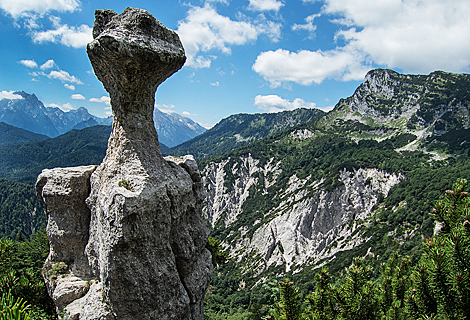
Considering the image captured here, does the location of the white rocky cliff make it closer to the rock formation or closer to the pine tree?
the rock formation

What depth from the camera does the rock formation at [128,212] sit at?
10414mm

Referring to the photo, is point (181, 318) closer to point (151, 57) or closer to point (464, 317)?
point (464, 317)

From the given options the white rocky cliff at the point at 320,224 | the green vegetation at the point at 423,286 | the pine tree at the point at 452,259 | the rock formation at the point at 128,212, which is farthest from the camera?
the white rocky cliff at the point at 320,224

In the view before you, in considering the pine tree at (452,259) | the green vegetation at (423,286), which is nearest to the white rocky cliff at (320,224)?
the green vegetation at (423,286)

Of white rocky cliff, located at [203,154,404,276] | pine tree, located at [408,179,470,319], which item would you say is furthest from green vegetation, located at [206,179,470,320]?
white rocky cliff, located at [203,154,404,276]

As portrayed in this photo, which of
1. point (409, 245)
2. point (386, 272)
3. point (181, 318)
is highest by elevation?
point (386, 272)

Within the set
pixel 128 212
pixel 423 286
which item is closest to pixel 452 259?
pixel 423 286

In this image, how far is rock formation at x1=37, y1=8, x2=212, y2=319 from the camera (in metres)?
10.4

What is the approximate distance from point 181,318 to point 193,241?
383 centimetres

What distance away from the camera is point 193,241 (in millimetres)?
14242

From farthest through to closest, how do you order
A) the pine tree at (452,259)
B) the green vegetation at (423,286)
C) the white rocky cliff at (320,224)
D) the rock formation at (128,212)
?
Result: the white rocky cliff at (320,224)
the rock formation at (128,212)
the green vegetation at (423,286)
the pine tree at (452,259)

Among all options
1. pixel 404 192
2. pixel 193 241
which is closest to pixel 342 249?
pixel 404 192

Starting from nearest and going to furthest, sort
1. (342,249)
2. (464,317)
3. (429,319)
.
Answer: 1. (464,317)
2. (429,319)
3. (342,249)

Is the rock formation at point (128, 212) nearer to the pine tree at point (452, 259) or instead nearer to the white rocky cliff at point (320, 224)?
the pine tree at point (452, 259)
